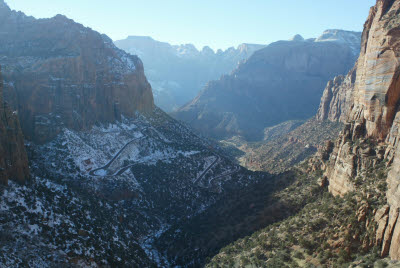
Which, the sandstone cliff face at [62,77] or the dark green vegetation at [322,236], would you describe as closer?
the dark green vegetation at [322,236]

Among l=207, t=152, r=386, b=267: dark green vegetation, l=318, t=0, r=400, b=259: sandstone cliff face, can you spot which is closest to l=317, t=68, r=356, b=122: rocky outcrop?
l=318, t=0, r=400, b=259: sandstone cliff face

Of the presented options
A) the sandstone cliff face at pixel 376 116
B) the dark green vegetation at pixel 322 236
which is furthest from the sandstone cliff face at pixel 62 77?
the sandstone cliff face at pixel 376 116

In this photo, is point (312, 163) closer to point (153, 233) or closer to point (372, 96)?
point (372, 96)

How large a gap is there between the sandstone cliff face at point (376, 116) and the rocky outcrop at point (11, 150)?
41.7 m

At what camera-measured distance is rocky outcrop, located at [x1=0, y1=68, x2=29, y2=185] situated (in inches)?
1682

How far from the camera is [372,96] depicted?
40562 millimetres

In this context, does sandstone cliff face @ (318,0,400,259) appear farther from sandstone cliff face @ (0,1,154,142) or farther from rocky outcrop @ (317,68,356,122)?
rocky outcrop @ (317,68,356,122)

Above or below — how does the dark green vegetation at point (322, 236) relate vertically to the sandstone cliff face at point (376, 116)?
A: below

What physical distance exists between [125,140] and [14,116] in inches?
1787

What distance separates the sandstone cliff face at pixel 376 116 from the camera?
37.2 meters

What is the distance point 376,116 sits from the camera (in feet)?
131

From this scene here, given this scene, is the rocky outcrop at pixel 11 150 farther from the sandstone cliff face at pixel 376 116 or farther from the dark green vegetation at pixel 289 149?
the dark green vegetation at pixel 289 149

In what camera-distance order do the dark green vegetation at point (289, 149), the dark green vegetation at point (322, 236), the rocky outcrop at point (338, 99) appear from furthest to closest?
1. the rocky outcrop at point (338, 99)
2. the dark green vegetation at point (289, 149)
3. the dark green vegetation at point (322, 236)

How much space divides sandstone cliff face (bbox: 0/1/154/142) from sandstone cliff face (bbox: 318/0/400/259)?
196ft
